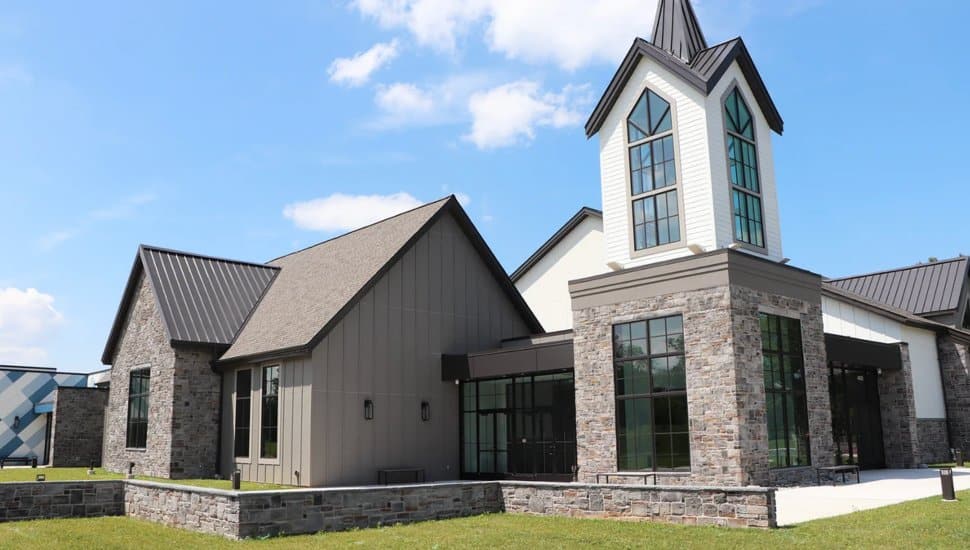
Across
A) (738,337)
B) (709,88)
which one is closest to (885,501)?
(738,337)

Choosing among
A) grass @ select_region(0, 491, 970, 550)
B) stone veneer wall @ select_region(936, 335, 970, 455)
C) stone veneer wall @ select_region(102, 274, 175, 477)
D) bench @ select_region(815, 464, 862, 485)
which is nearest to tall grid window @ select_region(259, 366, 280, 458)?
stone veneer wall @ select_region(102, 274, 175, 477)

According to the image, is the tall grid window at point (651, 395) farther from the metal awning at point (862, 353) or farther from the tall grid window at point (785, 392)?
the metal awning at point (862, 353)

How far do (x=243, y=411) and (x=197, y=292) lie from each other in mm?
4929

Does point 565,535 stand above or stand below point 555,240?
below

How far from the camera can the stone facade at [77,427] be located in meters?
31.3

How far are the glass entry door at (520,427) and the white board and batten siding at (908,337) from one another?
12179mm

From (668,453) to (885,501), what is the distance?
169 inches

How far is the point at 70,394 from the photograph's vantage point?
105 feet

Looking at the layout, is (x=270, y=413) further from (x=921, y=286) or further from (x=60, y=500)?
(x=921, y=286)

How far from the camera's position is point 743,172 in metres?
19.8

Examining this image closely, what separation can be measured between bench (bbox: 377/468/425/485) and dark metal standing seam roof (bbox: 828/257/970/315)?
21402 millimetres

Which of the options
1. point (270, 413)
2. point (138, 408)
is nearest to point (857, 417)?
point (270, 413)

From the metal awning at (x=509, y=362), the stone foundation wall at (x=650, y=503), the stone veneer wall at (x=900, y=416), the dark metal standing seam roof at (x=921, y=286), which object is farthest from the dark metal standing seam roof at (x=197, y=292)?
the dark metal standing seam roof at (x=921, y=286)

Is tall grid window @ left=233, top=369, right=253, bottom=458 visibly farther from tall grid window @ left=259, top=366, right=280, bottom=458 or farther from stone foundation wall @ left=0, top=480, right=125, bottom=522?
stone foundation wall @ left=0, top=480, right=125, bottom=522
